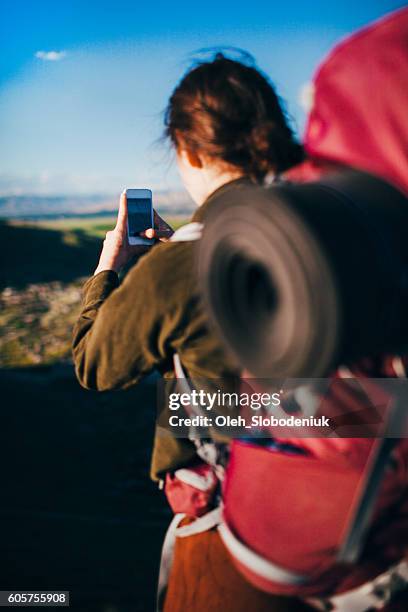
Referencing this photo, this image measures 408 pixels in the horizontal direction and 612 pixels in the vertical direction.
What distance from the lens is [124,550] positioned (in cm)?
278

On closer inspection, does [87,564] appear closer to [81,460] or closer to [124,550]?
[124,550]

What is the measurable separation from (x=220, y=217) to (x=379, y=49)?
1.20 feet

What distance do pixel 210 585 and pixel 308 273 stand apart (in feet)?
2.71

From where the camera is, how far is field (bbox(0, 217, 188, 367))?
4.85 metres

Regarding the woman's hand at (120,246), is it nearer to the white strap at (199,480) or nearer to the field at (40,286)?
the white strap at (199,480)

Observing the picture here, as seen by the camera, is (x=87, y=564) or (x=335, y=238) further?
(x=87, y=564)

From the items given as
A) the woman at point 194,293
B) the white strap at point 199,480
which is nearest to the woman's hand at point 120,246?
the woman at point 194,293

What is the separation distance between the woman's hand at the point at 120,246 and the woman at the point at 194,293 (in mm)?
226

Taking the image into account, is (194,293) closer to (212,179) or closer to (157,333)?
(157,333)

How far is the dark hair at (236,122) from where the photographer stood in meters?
1.06

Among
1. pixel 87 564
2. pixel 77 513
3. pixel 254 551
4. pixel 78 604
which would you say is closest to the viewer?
pixel 254 551

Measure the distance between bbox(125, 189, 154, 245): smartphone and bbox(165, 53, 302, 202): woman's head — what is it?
402 mm

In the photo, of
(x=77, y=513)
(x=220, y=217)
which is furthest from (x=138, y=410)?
(x=220, y=217)

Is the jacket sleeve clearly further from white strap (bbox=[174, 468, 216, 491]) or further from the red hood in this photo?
the red hood
